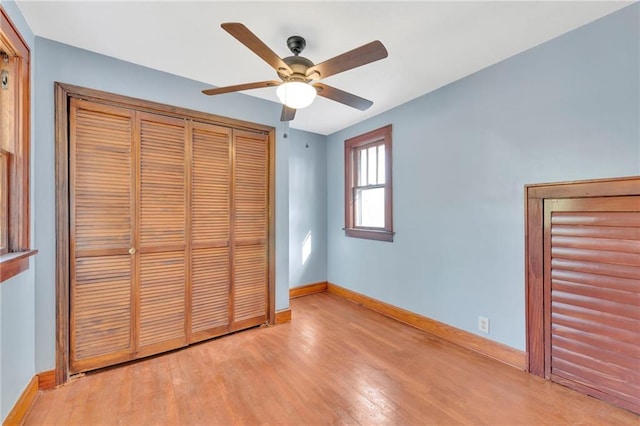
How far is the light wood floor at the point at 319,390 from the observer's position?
170 centimetres

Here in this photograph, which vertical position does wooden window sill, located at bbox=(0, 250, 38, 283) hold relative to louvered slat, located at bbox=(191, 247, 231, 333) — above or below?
above

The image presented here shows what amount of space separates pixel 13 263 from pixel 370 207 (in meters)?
3.33

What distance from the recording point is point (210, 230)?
8.89 ft

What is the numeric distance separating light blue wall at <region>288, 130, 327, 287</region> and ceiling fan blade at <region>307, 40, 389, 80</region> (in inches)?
95.6

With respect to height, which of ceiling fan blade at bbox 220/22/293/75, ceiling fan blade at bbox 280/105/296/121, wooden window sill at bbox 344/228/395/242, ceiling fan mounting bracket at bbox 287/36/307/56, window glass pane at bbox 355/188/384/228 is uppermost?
ceiling fan mounting bracket at bbox 287/36/307/56

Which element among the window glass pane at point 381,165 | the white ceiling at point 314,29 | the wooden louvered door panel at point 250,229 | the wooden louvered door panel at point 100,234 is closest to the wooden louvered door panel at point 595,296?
the white ceiling at point 314,29

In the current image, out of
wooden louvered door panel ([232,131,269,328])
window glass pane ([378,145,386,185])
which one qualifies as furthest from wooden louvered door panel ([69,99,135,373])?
window glass pane ([378,145,386,185])

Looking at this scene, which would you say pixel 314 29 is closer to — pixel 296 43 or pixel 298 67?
pixel 296 43

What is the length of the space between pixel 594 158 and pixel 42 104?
3824 mm

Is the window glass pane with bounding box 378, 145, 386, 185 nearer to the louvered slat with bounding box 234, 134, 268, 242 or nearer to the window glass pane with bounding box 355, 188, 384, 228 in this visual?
the window glass pane with bounding box 355, 188, 384, 228

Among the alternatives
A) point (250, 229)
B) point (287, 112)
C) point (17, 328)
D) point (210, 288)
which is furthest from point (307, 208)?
point (17, 328)

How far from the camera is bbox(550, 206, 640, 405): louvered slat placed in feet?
5.64

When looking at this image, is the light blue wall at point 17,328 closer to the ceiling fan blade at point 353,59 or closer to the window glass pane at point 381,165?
the ceiling fan blade at point 353,59

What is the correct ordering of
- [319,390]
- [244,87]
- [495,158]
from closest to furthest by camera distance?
[244,87] < [319,390] < [495,158]
